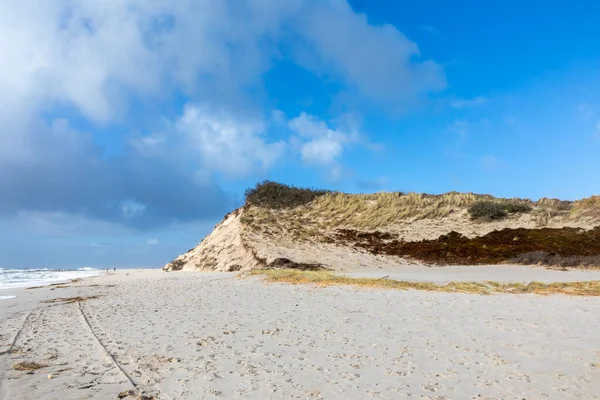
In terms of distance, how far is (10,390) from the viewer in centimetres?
546

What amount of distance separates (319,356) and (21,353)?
5.10 meters

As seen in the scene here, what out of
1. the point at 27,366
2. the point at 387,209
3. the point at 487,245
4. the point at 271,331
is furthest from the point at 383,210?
the point at 27,366

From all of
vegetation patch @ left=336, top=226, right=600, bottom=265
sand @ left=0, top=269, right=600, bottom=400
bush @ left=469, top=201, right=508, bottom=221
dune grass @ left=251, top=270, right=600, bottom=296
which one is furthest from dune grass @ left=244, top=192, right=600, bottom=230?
sand @ left=0, top=269, right=600, bottom=400

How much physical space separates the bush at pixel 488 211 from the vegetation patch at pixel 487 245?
2.29 metres

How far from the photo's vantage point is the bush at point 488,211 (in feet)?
94.4

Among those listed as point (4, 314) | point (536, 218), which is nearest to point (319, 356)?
point (4, 314)

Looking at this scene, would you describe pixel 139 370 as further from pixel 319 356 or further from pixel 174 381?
pixel 319 356

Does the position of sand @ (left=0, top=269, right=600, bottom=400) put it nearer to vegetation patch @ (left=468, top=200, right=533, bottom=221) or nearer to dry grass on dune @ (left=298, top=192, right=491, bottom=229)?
dry grass on dune @ (left=298, top=192, right=491, bottom=229)

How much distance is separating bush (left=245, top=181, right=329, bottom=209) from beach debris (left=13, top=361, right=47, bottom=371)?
23875 mm

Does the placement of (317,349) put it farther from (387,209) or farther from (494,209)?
(494,209)

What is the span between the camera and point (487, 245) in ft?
81.0

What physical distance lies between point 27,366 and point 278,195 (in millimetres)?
26069

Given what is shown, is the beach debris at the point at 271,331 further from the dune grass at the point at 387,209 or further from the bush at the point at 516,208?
the bush at the point at 516,208

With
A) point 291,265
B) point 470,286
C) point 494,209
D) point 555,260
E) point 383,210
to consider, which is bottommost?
point 470,286
